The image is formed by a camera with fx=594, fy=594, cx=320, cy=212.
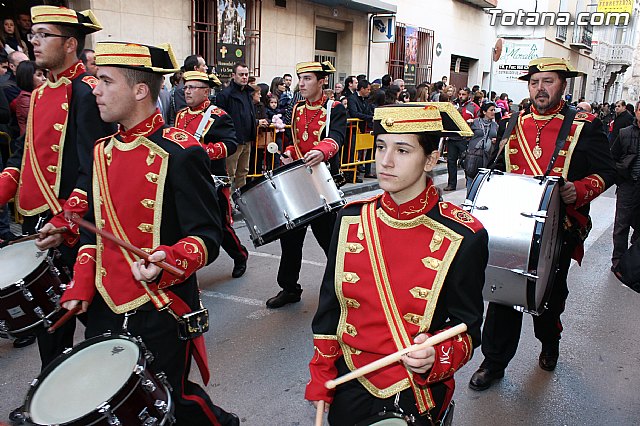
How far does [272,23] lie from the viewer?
47.1 ft

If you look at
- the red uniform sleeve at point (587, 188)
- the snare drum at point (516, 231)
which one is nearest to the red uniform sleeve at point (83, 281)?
the snare drum at point (516, 231)

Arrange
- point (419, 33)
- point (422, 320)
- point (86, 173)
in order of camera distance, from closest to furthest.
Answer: point (422, 320), point (86, 173), point (419, 33)

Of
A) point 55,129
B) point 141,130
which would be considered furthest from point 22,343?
point 141,130

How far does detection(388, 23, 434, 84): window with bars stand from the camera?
20.1 m

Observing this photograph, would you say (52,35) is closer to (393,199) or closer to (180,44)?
(393,199)

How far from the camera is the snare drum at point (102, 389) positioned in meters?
2.08

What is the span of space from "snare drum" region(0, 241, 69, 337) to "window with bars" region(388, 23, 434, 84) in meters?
17.9

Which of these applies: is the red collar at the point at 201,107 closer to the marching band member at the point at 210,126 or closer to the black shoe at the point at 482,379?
the marching band member at the point at 210,126

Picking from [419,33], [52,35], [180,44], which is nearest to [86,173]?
[52,35]

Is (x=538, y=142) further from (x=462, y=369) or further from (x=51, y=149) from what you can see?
(x=51, y=149)

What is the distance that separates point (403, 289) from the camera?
2207 mm

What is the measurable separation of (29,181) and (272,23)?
1174cm

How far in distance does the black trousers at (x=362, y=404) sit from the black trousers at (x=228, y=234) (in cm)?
381

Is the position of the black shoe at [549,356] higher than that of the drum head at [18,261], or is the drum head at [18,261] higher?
the drum head at [18,261]
